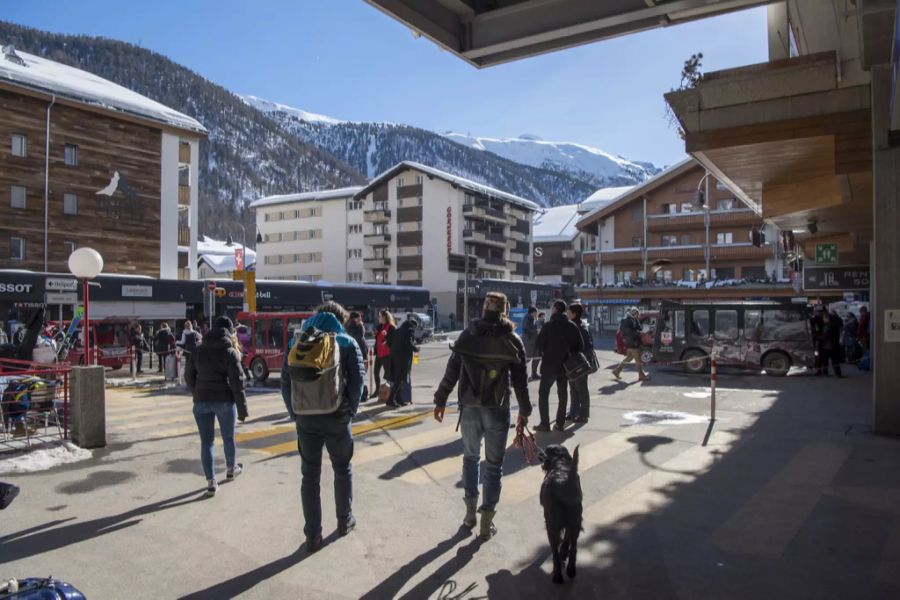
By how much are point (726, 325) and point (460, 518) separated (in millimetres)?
14785

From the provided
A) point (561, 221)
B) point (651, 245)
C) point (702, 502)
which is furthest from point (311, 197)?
point (702, 502)

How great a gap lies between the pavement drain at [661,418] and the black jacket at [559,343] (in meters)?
1.59

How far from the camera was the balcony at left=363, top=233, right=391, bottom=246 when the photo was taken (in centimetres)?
7475

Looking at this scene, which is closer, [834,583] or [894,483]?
[834,583]

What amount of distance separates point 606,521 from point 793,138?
7677 millimetres

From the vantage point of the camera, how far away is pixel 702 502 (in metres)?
6.00

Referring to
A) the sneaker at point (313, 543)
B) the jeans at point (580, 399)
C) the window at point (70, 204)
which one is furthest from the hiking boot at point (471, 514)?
the window at point (70, 204)

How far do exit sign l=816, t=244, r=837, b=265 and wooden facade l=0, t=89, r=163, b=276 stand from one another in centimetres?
3745

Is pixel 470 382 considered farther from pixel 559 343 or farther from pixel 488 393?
pixel 559 343

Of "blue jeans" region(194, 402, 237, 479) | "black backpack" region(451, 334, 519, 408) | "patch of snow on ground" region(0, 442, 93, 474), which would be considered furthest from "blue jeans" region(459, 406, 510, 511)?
"patch of snow on ground" region(0, 442, 93, 474)

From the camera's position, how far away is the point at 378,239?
75062 mm

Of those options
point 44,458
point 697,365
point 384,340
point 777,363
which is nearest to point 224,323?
point 44,458

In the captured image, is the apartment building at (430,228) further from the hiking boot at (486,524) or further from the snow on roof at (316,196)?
the hiking boot at (486,524)

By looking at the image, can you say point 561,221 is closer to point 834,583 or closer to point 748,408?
point 748,408
